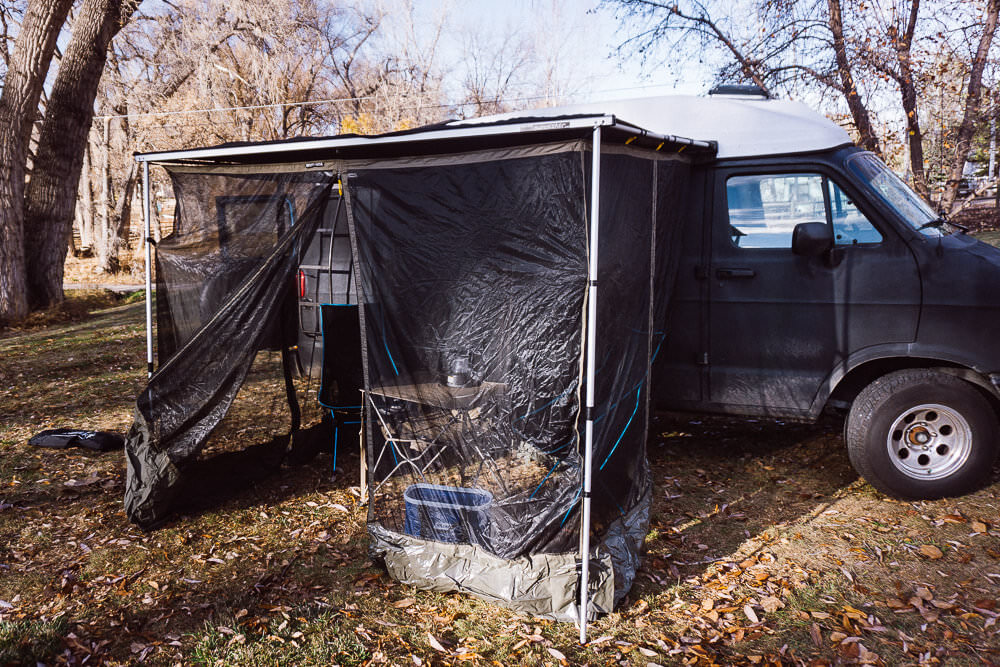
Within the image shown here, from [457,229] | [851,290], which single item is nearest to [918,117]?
[851,290]

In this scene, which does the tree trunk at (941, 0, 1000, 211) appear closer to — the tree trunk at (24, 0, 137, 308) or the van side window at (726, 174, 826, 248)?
the van side window at (726, 174, 826, 248)

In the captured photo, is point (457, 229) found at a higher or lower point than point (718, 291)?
higher

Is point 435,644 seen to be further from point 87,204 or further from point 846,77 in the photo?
point 87,204

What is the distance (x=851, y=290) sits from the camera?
4723mm

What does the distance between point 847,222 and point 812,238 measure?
40 centimetres

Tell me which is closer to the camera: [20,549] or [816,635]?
[816,635]

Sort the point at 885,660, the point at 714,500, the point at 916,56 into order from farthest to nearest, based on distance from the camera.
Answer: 1. the point at 916,56
2. the point at 714,500
3. the point at 885,660

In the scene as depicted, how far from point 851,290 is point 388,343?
3104 mm

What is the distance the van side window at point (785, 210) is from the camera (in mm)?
4832

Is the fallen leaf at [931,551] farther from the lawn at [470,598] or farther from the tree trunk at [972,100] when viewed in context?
the tree trunk at [972,100]

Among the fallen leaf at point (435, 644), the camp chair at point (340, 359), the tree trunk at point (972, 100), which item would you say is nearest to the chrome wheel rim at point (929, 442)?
the fallen leaf at point (435, 644)

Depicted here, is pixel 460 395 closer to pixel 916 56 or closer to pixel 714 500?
pixel 714 500

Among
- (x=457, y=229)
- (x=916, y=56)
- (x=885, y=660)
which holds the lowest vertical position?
(x=885, y=660)

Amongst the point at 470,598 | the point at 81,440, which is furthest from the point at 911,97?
the point at 81,440
